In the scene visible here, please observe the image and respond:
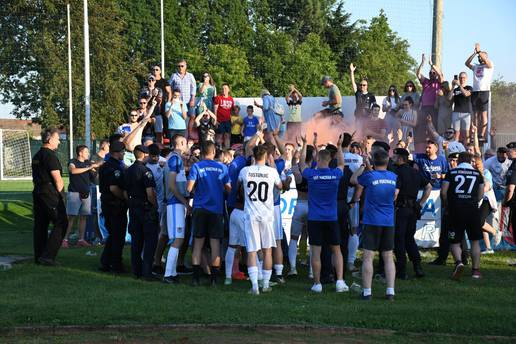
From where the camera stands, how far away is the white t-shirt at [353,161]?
13617mm

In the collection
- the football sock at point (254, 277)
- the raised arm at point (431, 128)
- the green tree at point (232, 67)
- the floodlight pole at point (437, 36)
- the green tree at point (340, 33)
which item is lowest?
the football sock at point (254, 277)

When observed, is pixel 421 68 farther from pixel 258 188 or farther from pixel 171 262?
pixel 171 262

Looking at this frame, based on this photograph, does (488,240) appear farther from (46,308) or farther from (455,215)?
(46,308)

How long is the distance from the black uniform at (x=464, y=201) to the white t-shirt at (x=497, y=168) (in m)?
4.55

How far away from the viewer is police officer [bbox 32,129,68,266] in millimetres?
13984

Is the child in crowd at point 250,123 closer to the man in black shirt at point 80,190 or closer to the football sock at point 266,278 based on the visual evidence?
the man in black shirt at point 80,190

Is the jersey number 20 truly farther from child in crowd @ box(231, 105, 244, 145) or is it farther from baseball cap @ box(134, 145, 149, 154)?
child in crowd @ box(231, 105, 244, 145)

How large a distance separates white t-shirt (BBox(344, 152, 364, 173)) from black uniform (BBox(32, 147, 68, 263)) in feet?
15.9

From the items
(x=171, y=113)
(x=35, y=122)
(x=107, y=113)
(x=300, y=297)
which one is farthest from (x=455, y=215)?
(x=35, y=122)

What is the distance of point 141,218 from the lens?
13109 mm

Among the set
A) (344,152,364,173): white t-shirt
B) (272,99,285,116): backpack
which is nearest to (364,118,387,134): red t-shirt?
(272,99,285,116): backpack

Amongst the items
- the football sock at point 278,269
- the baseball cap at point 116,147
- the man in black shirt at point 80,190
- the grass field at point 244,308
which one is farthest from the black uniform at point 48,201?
the football sock at point 278,269

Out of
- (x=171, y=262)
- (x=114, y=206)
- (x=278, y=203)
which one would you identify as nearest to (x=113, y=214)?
(x=114, y=206)

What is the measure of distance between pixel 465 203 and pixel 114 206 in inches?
227
